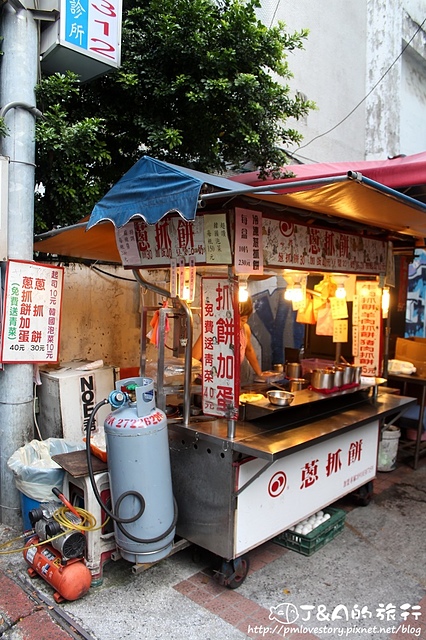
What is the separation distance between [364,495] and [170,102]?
17.9 ft

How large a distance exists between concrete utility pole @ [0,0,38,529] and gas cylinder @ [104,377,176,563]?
59.4 inches

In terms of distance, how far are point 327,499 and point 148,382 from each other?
7.93ft

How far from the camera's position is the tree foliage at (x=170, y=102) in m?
5.46

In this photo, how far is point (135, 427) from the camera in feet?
12.1

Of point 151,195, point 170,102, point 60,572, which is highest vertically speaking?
point 170,102

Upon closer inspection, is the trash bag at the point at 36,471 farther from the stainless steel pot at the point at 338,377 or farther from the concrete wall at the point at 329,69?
the concrete wall at the point at 329,69

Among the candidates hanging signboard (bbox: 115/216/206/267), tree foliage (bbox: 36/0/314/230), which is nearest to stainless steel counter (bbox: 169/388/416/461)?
hanging signboard (bbox: 115/216/206/267)

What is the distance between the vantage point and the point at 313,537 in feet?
15.0

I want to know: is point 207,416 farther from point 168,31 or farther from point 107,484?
point 168,31

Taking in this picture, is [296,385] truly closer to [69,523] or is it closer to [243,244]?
[243,244]

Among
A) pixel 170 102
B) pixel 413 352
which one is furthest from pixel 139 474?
pixel 413 352

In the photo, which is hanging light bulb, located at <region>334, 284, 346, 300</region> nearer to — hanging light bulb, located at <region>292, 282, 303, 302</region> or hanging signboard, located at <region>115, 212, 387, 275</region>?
hanging light bulb, located at <region>292, 282, 303, 302</region>

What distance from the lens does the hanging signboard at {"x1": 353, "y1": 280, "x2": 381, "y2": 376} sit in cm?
658

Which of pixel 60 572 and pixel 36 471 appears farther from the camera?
pixel 36 471
